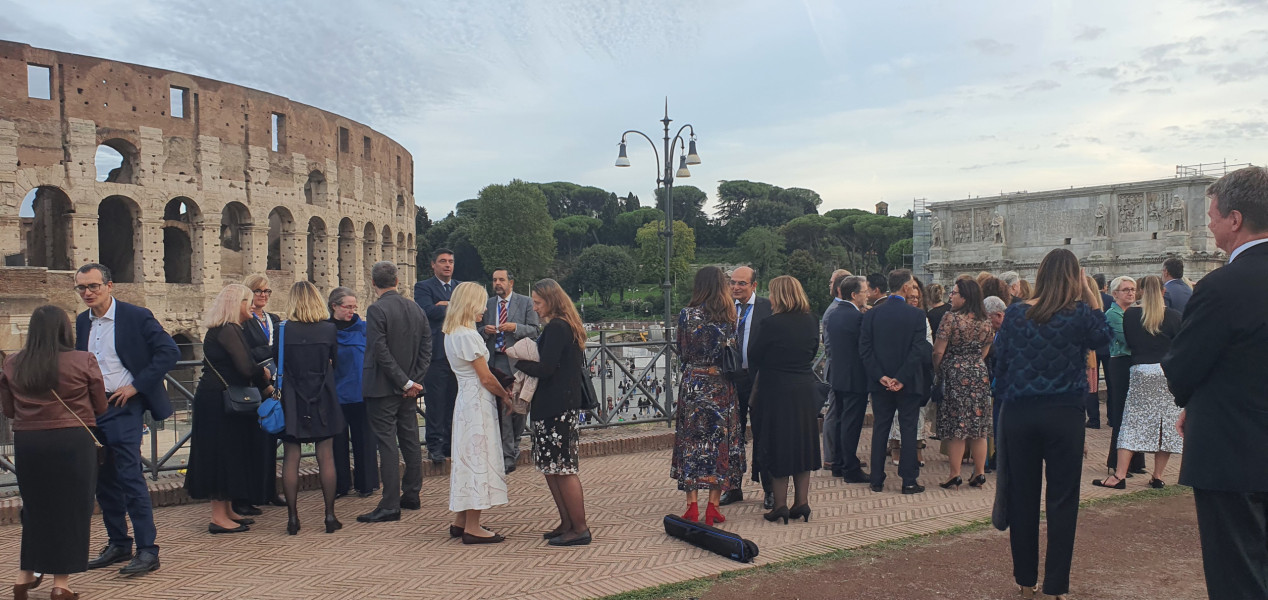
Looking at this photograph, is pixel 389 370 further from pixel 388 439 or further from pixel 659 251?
pixel 659 251

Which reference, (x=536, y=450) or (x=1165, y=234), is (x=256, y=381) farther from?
(x=1165, y=234)

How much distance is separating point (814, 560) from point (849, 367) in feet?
8.71

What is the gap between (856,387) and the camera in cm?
727

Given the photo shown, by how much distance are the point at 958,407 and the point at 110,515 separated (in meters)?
6.62

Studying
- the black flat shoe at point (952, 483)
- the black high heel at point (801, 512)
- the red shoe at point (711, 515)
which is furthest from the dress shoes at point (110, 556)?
the black flat shoe at point (952, 483)

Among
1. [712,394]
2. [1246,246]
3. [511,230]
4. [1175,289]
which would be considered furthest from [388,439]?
[511,230]

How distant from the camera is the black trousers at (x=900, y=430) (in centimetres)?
691

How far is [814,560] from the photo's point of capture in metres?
5.03

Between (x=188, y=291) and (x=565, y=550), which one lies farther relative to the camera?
(x=188, y=291)

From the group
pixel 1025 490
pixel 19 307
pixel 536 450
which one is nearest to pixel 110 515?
pixel 536 450

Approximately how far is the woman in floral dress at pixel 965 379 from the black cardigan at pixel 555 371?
3608mm

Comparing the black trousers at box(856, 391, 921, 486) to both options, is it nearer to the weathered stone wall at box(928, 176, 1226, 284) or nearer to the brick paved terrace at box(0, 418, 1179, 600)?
the brick paved terrace at box(0, 418, 1179, 600)

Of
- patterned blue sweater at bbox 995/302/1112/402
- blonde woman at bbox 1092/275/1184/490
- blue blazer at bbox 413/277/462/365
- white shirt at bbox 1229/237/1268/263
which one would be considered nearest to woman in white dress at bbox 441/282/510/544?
blue blazer at bbox 413/277/462/365

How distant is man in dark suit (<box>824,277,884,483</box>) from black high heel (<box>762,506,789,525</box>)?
5.54 feet
